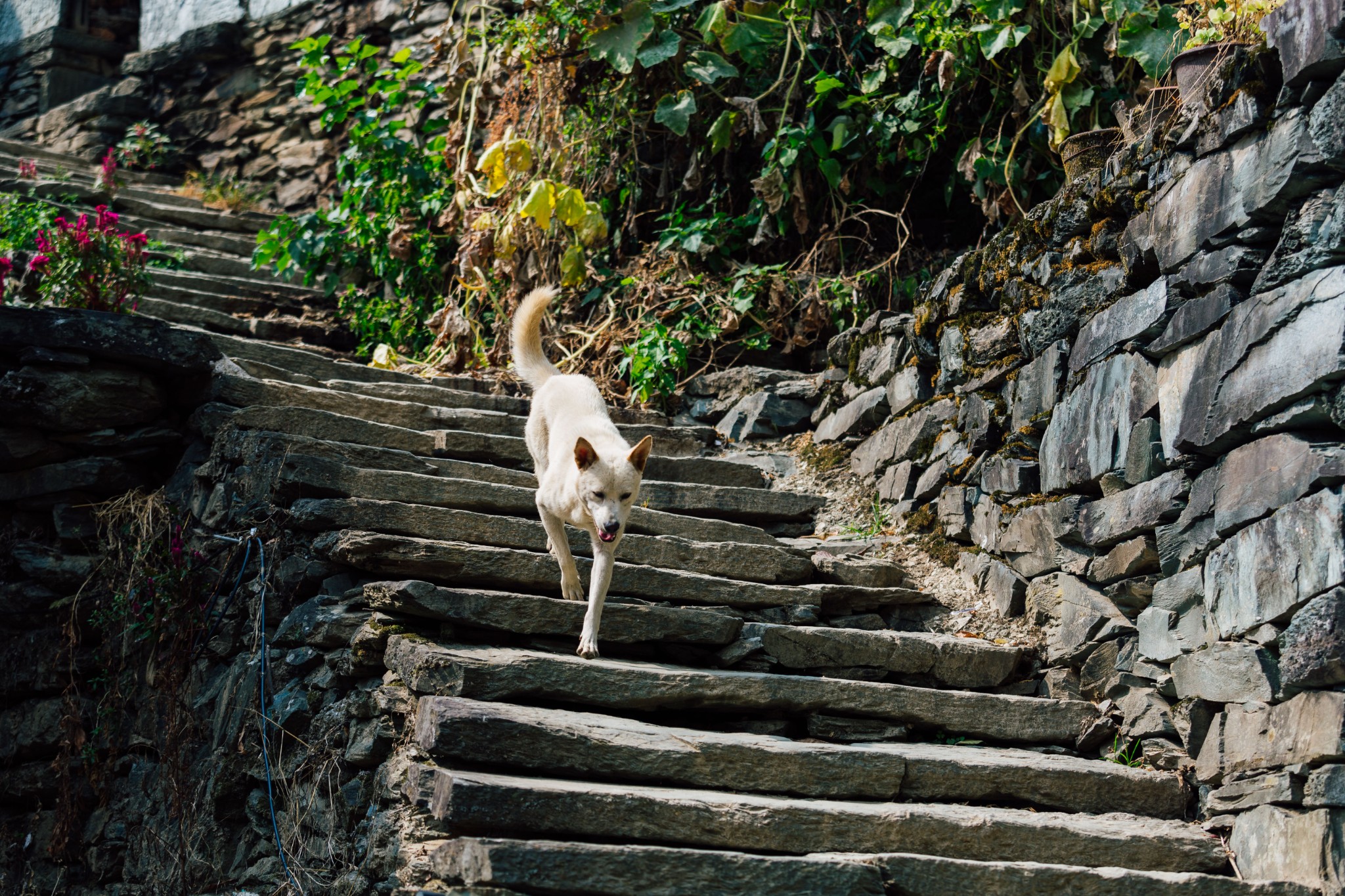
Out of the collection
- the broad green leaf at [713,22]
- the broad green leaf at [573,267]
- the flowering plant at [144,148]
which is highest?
the flowering plant at [144,148]

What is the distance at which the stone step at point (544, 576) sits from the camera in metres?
4.66

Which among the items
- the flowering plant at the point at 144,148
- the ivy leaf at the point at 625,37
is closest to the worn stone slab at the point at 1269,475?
the ivy leaf at the point at 625,37

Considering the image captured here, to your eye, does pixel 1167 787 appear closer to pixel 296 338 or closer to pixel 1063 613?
pixel 1063 613

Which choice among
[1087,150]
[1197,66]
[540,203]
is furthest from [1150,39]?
[540,203]

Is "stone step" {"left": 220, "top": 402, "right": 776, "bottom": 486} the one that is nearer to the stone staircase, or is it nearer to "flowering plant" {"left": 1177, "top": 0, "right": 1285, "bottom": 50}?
the stone staircase

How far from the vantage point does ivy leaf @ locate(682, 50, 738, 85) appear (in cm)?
782

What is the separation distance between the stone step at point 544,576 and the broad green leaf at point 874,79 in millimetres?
3439

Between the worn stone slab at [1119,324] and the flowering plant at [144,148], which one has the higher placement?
the flowering plant at [144,148]

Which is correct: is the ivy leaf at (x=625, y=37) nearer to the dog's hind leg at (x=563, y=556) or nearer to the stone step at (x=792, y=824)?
the dog's hind leg at (x=563, y=556)

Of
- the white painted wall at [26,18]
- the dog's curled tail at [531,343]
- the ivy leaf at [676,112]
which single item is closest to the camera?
the dog's curled tail at [531,343]

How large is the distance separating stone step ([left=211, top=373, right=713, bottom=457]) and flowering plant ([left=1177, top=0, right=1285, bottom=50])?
3.45 meters

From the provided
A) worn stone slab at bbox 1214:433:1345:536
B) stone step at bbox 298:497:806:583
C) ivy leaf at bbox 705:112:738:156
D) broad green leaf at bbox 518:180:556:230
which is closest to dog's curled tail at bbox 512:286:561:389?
stone step at bbox 298:497:806:583

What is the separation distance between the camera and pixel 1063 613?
4969mm

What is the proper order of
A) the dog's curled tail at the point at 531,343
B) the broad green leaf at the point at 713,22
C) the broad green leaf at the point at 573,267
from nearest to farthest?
the dog's curled tail at the point at 531,343 < the broad green leaf at the point at 713,22 < the broad green leaf at the point at 573,267
